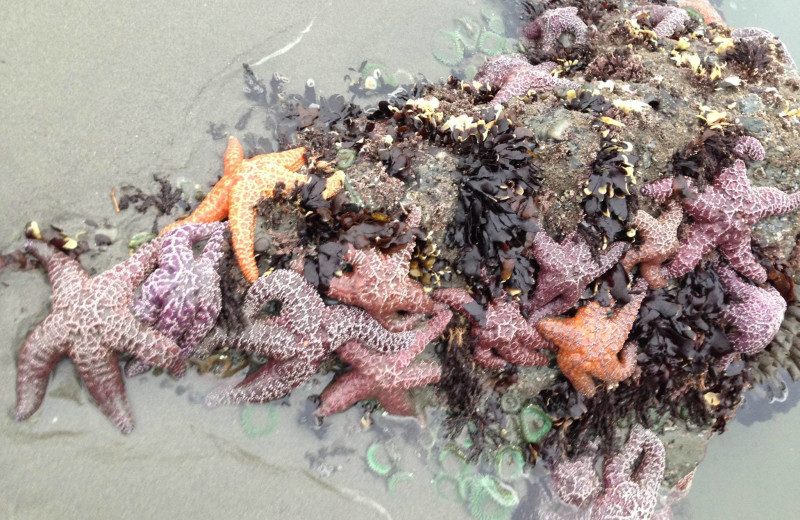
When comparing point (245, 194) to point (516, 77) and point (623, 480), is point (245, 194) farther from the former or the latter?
point (623, 480)

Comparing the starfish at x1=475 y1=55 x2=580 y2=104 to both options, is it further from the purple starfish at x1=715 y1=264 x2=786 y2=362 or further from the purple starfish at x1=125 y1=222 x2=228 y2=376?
the purple starfish at x1=125 y1=222 x2=228 y2=376

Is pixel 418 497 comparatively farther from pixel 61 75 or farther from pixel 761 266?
pixel 61 75

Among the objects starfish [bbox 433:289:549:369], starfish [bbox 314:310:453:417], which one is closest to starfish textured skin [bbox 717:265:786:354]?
starfish [bbox 433:289:549:369]

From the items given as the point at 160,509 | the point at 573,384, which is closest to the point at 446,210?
the point at 573,384

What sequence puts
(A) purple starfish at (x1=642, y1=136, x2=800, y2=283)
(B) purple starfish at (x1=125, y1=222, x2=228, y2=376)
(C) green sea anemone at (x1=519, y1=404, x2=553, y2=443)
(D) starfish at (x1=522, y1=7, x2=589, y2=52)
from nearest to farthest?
(B) purple starfish at (x1=125, y1=222, x2=228, y2=376) < (A) purple starfish at (x1=642, y1=136, x2=800, y2=283) < (C) green sea anemone at (x1=519, y1=404, x2=553, y2=443) < (D) starfish at (x1=522, y1=7, x2=589, y2=52)

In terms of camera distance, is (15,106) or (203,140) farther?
(203,140)

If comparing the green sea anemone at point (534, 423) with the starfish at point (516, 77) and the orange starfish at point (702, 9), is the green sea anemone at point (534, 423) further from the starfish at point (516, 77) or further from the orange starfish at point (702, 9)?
the orange starfish at point (702, 9)

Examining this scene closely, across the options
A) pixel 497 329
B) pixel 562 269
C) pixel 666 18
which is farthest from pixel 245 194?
pixel 666 18
